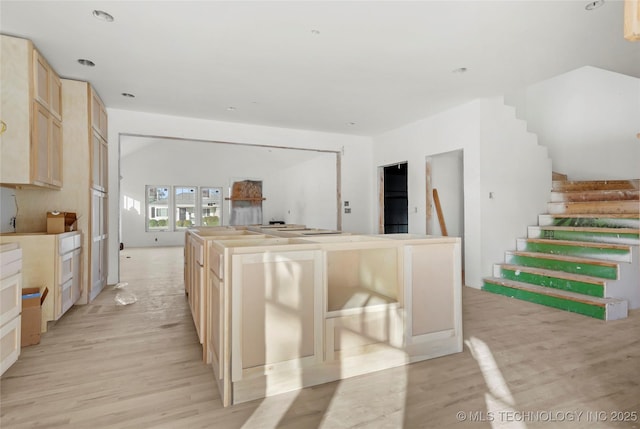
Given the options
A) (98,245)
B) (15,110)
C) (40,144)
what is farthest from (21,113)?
(98,245)

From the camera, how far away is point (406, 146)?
602 centimetres

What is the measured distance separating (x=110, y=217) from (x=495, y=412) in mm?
5244

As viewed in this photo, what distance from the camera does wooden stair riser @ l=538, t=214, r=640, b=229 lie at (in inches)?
158

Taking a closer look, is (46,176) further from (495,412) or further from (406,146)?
(406,146)

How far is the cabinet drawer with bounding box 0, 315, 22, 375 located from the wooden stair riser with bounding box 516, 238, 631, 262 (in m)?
5.39

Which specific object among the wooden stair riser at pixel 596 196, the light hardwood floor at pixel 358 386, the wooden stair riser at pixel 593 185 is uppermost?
the wooden stair riser at pixel 593 185

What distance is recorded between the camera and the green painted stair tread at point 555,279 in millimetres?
3514

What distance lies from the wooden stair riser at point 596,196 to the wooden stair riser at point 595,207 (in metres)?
0.17

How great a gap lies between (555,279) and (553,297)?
0.96ft

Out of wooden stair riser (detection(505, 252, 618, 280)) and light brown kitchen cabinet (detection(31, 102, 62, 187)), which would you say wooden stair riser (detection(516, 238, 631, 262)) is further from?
light brown kitchen cabinet (detection(31, 102, 62, 187))

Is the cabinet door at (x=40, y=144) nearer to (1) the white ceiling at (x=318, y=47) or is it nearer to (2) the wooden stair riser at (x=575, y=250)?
(1) the white ceiling at (x=318, y=47)

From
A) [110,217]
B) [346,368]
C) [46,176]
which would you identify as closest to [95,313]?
[46,176]

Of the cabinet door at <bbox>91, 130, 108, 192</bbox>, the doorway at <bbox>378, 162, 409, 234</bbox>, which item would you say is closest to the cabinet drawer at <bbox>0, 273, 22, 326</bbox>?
the cabinet door at <bbox>91, 130, 108, 192</bbox>

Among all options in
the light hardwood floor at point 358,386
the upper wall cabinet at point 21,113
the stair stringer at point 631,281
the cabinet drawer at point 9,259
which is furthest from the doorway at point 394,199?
the cabinet drawer at point 9,259
